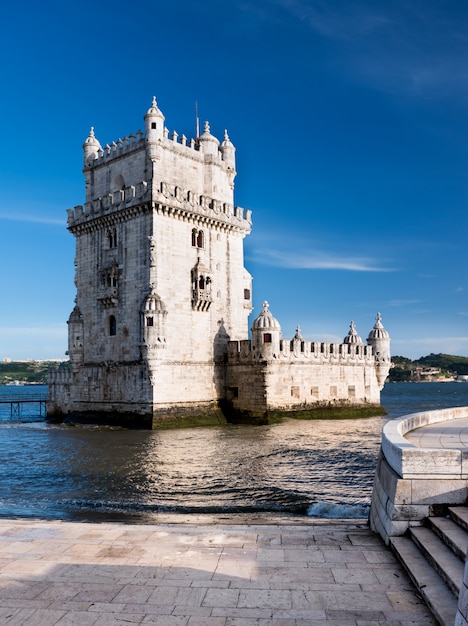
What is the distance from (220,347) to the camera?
134 ft

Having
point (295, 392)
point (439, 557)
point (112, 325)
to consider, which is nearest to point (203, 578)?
point (439, 557)

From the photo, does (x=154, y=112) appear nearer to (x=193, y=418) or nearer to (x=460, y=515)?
(x=193, y=418)

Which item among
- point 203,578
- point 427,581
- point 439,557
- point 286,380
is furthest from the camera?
point 286,380

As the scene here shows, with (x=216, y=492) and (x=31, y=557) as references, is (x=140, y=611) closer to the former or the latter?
(x=31, y=557)

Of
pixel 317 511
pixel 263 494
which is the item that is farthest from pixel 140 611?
pixel 263 494

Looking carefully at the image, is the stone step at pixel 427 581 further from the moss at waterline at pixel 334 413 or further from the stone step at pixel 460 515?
the moss at waterline at pixel 334 413

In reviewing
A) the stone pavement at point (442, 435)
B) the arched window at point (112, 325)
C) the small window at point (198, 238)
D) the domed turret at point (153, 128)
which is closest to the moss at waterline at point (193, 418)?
the arched window at point (112, 325)

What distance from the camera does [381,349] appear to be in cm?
4928

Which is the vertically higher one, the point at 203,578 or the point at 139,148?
the point at 139,148

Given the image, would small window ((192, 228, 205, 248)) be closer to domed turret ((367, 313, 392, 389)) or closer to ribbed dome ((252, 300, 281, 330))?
ribbed dome ((252, 300, 281, 330))

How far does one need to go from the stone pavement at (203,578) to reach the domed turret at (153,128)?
101ft

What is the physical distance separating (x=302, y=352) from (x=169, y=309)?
33.3 ft

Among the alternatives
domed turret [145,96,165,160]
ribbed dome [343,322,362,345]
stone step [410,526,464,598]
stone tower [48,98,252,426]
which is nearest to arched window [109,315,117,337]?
stone tower [48,98,252,426]

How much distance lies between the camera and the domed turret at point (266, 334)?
38969 millimetres
